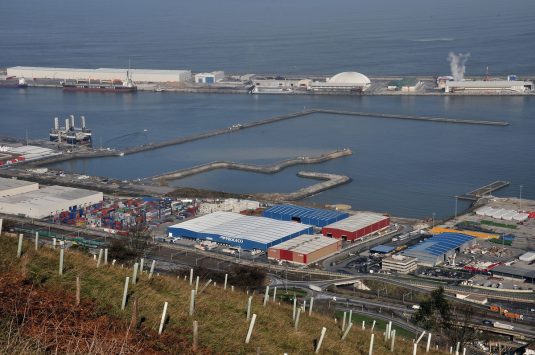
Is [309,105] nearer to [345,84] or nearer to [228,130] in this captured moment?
[345,84]

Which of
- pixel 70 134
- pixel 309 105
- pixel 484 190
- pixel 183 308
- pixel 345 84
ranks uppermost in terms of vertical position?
pixel 345 84

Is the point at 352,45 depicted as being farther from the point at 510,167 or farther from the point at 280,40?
the point at 510,167

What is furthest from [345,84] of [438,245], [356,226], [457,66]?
[438,245]

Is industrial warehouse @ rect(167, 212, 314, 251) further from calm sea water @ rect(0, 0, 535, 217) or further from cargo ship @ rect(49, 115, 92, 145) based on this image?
cargo ship @ rect(49, 115, 92, 145)

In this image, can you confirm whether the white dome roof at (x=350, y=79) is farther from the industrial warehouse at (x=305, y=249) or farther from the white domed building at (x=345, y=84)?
the industrial warehouse at (x=305, y=249)

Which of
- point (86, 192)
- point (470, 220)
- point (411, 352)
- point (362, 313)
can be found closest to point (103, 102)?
point (86, 192)

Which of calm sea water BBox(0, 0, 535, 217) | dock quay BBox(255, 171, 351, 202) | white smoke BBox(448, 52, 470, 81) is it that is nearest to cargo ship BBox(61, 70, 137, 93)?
calm sea water BBox(0, 0, 535, 217)
